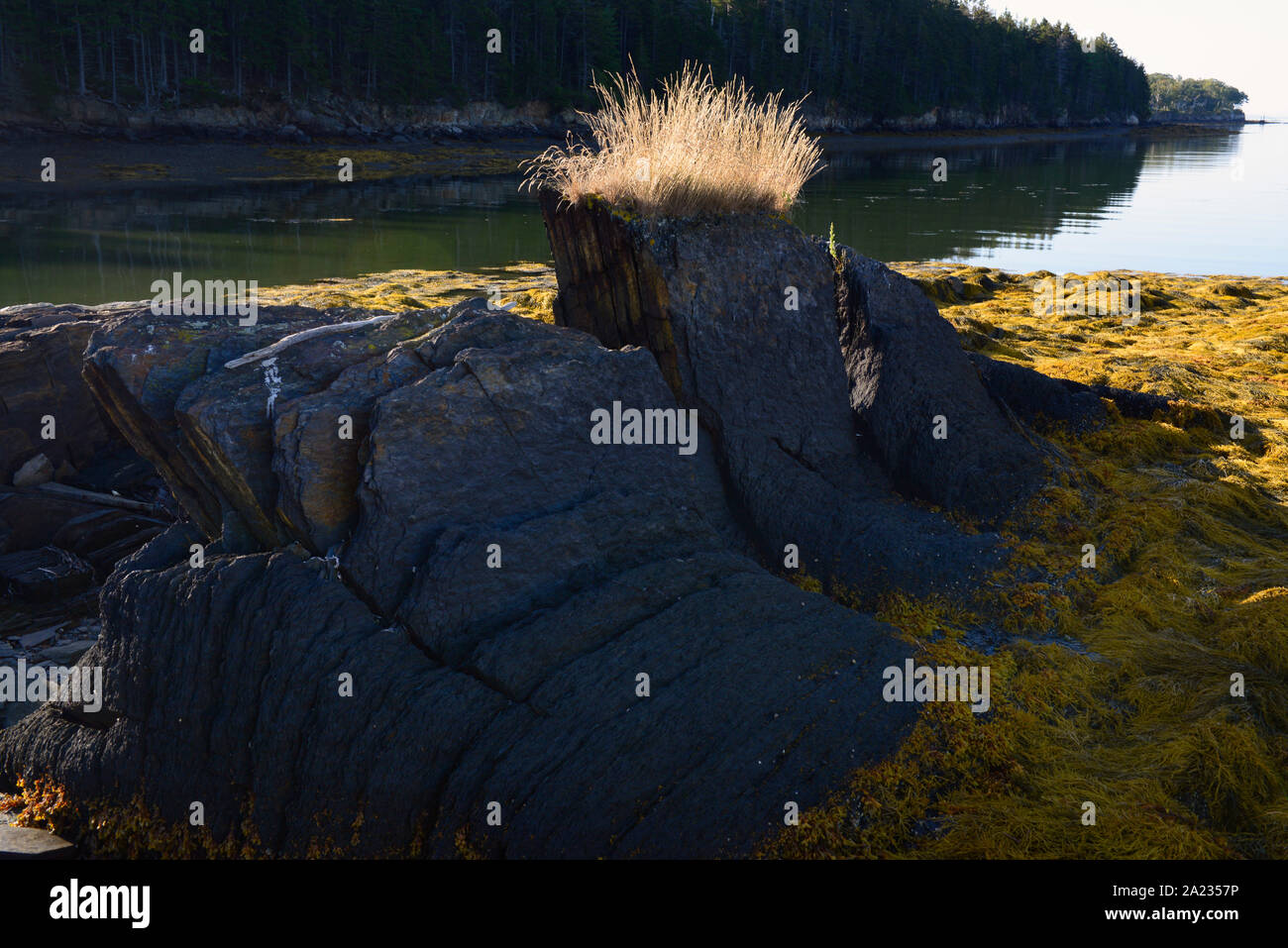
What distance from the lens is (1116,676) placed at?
5555 millimetres

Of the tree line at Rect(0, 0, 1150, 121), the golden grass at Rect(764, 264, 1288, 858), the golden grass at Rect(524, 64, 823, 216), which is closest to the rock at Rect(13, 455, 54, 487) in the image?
the golden grass at Rect(524, 64, 823, 216)

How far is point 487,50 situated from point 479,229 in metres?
42.2

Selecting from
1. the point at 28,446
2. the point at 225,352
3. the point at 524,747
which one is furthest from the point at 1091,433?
the point at 28,446

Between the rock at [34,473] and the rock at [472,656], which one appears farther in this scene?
the rock at [34,473]

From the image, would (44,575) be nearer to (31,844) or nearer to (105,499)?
(105,499)

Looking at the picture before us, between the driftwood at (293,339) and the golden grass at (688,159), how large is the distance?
1.66 m

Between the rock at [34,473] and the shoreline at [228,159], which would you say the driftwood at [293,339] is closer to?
the rock at [34,473]

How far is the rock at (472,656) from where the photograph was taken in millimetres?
4203

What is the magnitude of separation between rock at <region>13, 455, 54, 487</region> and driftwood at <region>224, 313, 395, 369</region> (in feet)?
14.5

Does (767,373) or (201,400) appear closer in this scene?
(201,400)

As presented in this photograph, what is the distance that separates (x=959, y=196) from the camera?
142 feet

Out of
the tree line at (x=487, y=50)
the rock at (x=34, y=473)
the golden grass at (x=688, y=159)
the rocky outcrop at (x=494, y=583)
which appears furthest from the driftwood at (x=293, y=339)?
the tree line at (x=487, y=50)

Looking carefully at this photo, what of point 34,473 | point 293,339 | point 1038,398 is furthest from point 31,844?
point 1038,398

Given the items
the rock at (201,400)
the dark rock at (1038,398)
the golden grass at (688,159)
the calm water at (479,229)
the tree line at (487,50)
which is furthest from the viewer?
the tree line at (487,50)
